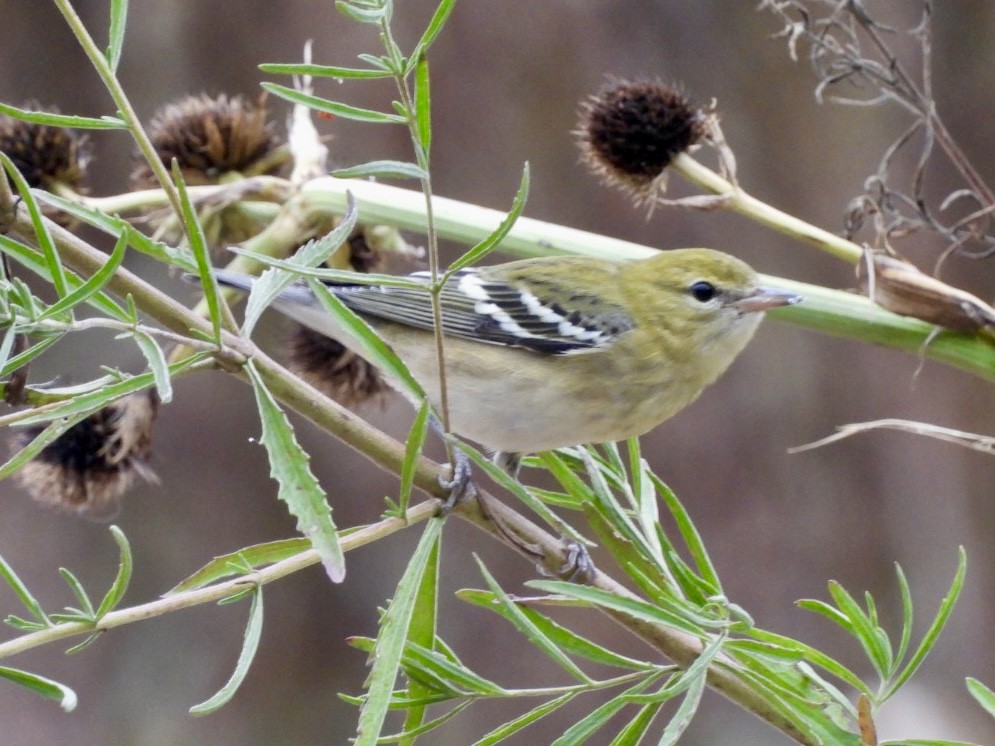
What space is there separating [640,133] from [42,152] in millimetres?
754

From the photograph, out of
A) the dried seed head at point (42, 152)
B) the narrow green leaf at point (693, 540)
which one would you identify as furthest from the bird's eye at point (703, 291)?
the dried seed head at point (42, 152)

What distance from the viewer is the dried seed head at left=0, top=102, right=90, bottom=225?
50.6 inches

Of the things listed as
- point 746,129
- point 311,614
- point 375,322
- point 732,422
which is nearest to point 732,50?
point 746,129

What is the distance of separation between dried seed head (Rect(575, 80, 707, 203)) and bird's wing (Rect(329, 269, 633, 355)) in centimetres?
15

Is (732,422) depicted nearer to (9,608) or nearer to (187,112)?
(187,112)

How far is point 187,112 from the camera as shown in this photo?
1406 millimetres

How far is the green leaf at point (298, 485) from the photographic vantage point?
0.45 metres

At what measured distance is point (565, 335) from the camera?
1.19 metres

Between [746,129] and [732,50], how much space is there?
18cm

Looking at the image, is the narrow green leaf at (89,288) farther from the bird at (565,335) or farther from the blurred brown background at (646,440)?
the blurred brown background at (646,440)

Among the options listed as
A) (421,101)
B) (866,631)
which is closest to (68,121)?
(421,101)

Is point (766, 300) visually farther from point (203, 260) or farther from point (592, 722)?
point (203, 260)

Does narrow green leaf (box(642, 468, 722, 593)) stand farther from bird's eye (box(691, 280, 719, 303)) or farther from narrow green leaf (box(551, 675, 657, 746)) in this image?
bird's eye (box(691, 280, 719, 303))

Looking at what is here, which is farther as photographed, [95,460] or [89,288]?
[95,460]
